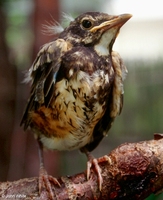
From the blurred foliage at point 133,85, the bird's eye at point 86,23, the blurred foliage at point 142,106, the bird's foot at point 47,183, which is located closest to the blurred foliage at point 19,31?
the blurred foliage at point 133,85

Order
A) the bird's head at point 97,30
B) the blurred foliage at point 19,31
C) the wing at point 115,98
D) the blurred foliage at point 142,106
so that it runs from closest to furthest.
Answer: the bird's head at point 97,30, the wing at point 115,98, the blurred foliage at point 19,31, the blurred foliage at point 142,106

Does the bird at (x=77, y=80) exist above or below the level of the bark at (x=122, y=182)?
above

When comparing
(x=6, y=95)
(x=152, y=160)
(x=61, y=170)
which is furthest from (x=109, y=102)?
(x=61, y=170)

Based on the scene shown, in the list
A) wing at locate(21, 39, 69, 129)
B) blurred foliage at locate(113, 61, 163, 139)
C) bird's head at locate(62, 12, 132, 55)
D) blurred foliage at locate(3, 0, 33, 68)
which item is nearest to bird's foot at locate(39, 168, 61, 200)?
wing at locate(21, 39, 69, 129)

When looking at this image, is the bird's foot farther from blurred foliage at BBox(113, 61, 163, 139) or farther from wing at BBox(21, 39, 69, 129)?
blurred foliage at BBox(113, 61, 163, 139)

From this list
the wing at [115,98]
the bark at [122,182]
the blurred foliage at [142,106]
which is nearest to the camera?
the bark at [122,182]

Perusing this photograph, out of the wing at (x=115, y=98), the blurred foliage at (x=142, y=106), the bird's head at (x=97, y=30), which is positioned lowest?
the blurred foliage at (x=142, y=106)

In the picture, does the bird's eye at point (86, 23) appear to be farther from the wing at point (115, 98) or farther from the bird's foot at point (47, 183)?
the bird's foot at point (47, 183)
